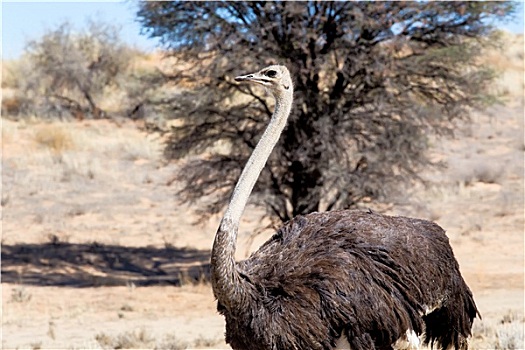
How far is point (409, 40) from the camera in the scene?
515 inches

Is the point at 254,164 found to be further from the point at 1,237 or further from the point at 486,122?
the point at 486,122

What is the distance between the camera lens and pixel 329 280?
4652 millimetres

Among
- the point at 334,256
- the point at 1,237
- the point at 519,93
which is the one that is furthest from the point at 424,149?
the point at 519,93

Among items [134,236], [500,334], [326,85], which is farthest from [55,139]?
[500,334]

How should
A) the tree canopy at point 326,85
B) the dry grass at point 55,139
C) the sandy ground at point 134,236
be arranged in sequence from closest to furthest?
the sandy ground at point 134,236, the tree canopy at point 326,85, the dry grass at point 55,139

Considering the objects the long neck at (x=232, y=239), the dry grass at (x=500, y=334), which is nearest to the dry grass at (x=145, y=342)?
the dry grass at (x=500, y=334)

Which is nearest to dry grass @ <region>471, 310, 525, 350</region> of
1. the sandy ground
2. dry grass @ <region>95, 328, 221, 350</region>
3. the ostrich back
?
the sandy ground

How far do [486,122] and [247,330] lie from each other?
78.3ft

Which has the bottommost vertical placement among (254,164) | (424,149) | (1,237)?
(1,237)

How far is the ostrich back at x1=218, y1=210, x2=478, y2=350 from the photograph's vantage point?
452 centimetres

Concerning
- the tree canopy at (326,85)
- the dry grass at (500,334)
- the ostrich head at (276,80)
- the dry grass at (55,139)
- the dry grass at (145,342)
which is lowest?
the dry grass at (55,139)

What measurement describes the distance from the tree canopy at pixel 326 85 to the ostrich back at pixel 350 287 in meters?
7.07

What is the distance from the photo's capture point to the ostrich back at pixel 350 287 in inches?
178

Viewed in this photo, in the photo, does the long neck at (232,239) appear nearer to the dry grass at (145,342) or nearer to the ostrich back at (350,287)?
the ostrich back at (350,287)
